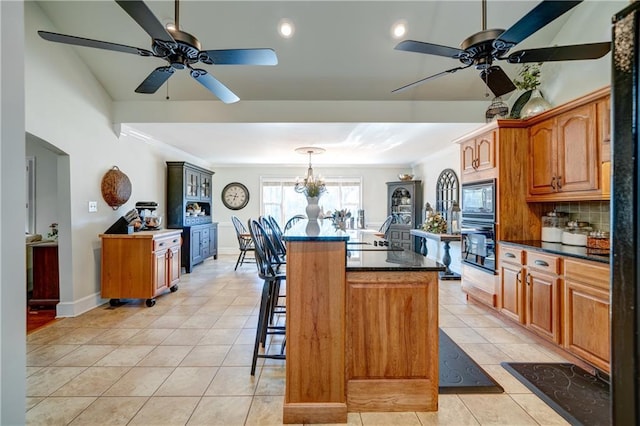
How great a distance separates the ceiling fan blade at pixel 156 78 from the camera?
2.42 m

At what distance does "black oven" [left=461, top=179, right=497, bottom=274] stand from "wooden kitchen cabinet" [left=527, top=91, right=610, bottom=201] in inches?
16.1

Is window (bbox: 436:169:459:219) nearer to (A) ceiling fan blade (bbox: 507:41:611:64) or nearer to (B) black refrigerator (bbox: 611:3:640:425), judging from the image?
(A) ceiling fan blade (bbox: 507:41:611:64)

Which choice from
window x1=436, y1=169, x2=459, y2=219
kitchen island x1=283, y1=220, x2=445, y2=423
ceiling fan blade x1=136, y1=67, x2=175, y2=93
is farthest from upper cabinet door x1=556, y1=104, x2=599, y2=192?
ceiling fan blade x1=136, y1=67, x2=175, y2=93

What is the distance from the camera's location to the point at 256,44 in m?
3.41

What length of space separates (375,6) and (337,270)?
Result: 111 inches

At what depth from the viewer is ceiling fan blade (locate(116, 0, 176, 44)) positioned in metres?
1.64

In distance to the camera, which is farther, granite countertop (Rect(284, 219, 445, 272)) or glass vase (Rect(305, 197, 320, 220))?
glass vase (Rect(305, 197, 320, 220))

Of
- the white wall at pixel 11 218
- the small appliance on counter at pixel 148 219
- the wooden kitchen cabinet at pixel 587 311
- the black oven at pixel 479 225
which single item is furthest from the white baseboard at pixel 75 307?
the wooden kitchen cabinet at pixel 587 311

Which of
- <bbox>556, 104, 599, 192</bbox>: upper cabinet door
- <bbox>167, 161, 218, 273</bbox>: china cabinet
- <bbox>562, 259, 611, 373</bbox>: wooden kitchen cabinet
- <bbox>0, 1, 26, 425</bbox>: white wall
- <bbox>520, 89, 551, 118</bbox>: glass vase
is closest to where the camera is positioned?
<bbox>0, 1, 26, 425</bbox>: white wall

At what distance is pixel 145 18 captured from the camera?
5.76 ft

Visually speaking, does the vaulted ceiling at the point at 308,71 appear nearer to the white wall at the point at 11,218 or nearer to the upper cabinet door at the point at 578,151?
the upper cabinet door at the point at 578,151

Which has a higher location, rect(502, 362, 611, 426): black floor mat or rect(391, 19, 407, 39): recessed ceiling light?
rect(391, 19, 407, 39): recessed ceiling light

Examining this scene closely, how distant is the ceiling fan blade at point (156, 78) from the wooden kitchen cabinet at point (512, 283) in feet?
11.8

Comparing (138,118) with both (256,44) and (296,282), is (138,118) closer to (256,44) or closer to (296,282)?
(256,44)
